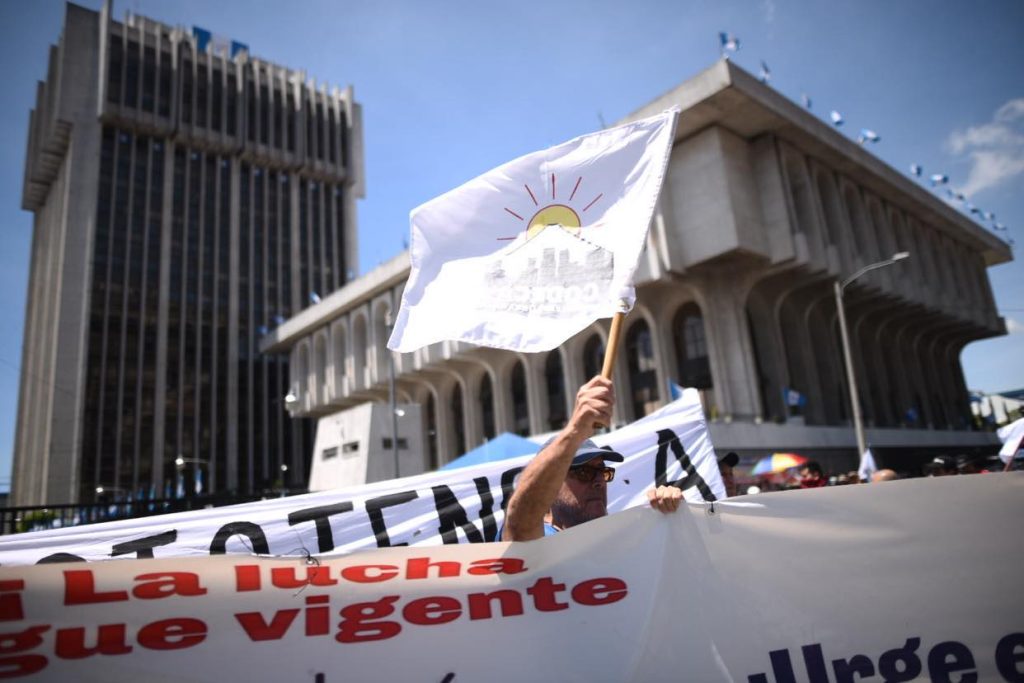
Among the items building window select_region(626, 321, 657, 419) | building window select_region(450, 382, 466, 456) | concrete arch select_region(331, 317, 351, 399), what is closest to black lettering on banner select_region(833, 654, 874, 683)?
building window select_region(626, 321, 657, 419)

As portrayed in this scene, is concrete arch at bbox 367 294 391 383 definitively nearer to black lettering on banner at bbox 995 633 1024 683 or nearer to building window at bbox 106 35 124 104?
building window at bbox 106 35 124 104

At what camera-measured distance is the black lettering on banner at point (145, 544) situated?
3.57 metres

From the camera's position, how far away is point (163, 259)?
66.1 metres

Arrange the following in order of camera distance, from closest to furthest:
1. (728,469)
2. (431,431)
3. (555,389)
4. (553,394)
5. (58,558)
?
(58,558), (728,469), (553,394), (555,389), (431,431)

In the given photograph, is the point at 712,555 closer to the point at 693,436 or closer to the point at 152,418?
the point at 693,436

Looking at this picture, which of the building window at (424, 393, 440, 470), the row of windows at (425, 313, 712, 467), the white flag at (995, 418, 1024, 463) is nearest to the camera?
the white flag at (995, 418, 1024, 463)

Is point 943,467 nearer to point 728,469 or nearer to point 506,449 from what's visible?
point 728,469

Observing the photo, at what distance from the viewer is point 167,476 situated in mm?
62438

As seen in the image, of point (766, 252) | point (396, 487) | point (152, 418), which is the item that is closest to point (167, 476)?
point (152, 418)

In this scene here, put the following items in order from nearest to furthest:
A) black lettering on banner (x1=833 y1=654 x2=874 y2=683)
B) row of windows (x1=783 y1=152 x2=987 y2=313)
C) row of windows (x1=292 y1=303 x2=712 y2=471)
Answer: black lettering on banner (x1=833 y1=654 x2=874 y2=683), row of windows (x1=783 y1=152 x2=987 y2=313), row of windows (x1=292 y1=303 x2=712 y2=471)

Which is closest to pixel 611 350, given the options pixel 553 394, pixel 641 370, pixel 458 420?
pixel 641 370

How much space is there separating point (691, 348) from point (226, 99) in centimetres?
6161

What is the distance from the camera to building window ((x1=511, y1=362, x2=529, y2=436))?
137 feet

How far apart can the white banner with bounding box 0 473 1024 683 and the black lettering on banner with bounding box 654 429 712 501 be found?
2.14 meters
